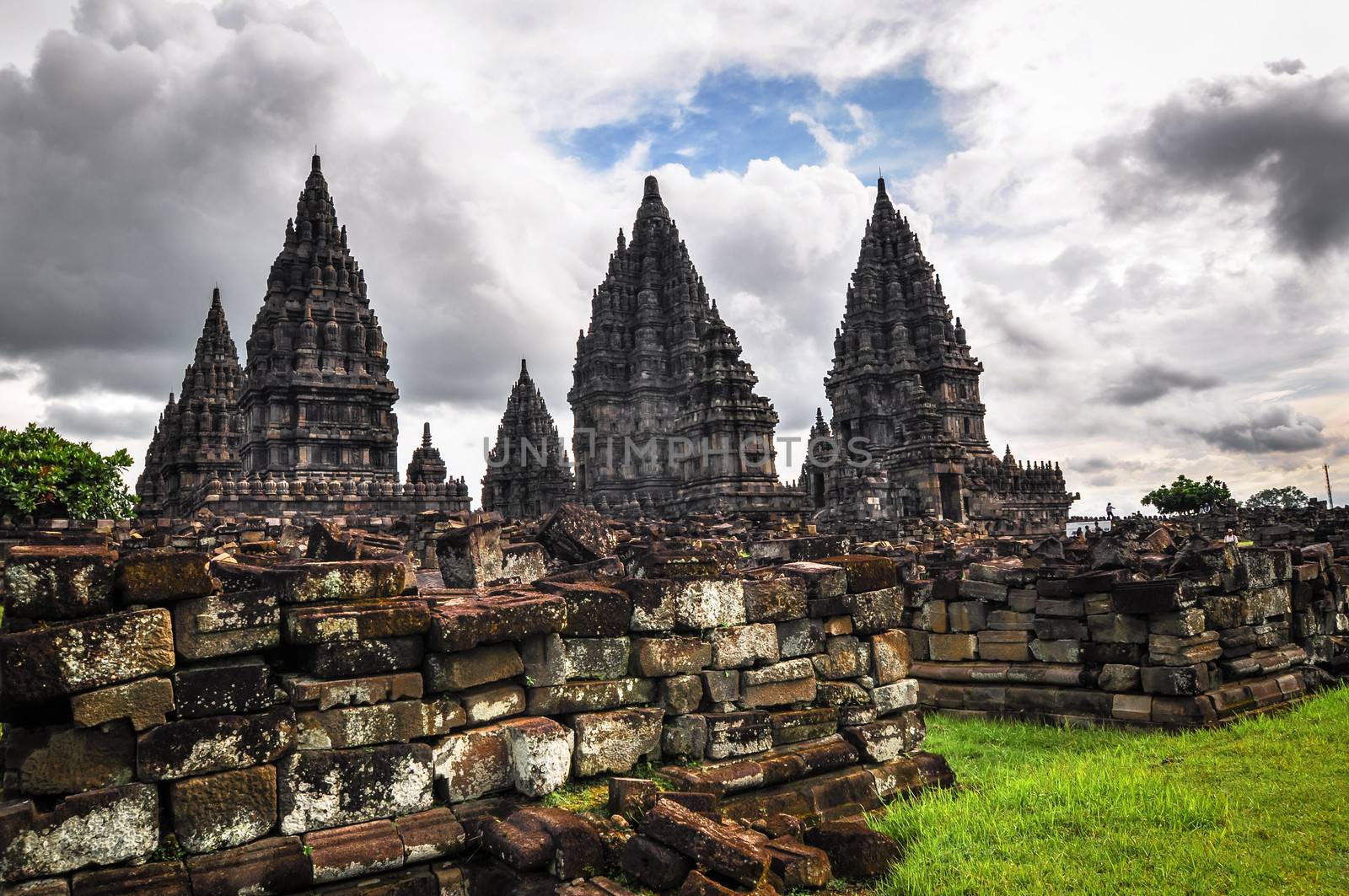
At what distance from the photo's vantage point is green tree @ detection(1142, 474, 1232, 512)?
66.4m

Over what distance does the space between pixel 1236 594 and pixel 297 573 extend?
867cm

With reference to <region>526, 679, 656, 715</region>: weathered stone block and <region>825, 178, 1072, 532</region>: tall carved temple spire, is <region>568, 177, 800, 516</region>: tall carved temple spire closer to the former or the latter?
<region>825, 178, 1072, 532</region>: tall carved temple spire

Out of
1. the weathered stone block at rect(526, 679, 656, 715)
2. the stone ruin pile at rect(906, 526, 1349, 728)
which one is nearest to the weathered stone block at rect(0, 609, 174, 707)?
the weathered stone block at rect(526, 679, 656, 715)

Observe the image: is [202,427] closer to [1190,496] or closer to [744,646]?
[744,646]

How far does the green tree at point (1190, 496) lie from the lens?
6644 cm

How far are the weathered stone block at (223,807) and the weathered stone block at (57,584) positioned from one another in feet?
2.92

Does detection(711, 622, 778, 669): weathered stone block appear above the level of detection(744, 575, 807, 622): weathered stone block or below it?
below

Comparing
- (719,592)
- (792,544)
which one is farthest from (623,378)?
(719,592)

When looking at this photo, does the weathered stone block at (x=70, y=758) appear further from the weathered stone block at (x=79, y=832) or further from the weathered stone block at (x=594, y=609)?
the weathered stone block at (x=594, y=609)

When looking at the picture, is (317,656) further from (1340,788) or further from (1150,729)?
(1150,729)

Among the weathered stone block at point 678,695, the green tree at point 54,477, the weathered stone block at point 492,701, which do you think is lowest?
the weathered stone block at point 678,695

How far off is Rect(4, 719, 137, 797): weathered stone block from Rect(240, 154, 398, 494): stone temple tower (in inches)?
1031


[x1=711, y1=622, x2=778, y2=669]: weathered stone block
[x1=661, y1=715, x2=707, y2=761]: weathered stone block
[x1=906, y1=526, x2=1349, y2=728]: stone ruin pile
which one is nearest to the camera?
[x1=661, y1=715, x2=707, y2=761]: weathered stone block

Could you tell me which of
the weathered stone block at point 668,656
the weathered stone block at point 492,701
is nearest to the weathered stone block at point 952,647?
the weathered stone block at point 668,656
